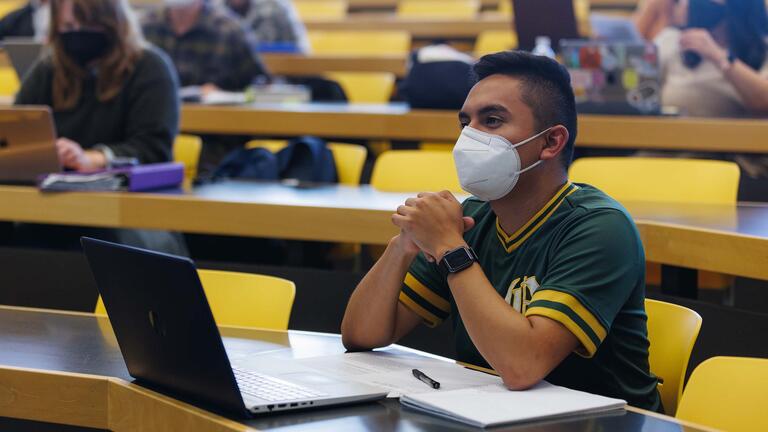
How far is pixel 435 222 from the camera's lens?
1.89 meters

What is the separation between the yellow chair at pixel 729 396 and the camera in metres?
1.69

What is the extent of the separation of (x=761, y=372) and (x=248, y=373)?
2.50ft

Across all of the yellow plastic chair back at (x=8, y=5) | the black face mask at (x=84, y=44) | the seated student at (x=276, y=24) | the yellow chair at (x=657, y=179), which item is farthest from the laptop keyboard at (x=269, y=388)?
the yellow plastic chair back at (x=8, y=5)

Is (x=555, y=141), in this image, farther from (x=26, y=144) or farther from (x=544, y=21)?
(x=544, y=21)

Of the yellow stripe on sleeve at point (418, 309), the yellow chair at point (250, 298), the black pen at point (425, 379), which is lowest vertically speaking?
the yellow chair at point (250, 298)

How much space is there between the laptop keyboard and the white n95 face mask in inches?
20.2

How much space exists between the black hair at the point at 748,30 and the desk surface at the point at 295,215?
55.8 inches

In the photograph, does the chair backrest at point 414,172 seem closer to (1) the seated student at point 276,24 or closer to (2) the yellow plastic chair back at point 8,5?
(1) the seated student at point 276,24

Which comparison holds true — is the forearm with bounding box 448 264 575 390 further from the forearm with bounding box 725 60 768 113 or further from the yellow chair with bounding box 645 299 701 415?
the forearm with bounding box 725 60 768 113

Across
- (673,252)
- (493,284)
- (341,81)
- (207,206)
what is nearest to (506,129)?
(493,284)

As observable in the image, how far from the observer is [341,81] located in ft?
18.7

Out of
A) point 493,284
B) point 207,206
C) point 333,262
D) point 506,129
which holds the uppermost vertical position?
point 506,129

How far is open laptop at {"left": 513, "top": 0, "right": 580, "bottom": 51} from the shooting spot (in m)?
4.48

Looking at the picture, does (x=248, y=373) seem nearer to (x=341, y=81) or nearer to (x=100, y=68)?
(x=100, y=68)
